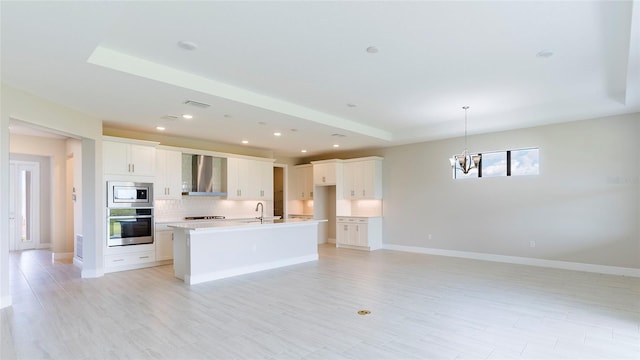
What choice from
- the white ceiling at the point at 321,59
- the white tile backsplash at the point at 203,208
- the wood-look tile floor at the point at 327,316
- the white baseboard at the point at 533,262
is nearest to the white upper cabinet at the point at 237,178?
the white tile backsplash at the point at 203,208

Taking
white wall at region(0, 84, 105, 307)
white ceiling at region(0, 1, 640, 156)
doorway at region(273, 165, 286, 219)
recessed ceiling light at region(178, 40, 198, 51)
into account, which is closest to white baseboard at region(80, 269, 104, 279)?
white wall at region(0, 84, 105, 307)

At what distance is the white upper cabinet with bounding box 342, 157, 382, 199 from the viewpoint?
356 inches

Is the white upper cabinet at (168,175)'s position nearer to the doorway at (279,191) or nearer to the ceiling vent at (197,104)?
the ceiling vent at (197,104)

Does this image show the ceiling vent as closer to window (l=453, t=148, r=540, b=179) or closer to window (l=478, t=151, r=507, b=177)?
window (l=453, t=148, r=540, b=179)

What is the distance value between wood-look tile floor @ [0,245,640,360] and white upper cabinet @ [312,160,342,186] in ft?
12.7

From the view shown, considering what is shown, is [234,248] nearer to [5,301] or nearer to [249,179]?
[5,301]

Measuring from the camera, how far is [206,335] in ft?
11.0

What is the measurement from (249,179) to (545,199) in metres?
6.43

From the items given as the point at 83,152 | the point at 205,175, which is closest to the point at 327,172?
the point at 205,175

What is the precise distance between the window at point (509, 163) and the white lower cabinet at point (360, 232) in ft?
8.27

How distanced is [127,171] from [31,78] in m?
2.67

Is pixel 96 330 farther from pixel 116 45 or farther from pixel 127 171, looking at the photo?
pixel 127 171

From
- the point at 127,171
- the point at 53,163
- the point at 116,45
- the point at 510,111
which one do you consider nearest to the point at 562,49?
the point at 510,111

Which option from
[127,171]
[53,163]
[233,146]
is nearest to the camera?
[127,171]
